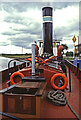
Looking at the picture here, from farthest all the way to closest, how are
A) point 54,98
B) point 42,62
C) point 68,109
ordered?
1. point 42,62
2. point 54,98
3. point 68,109

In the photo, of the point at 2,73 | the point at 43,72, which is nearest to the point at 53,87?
the point at 43,72

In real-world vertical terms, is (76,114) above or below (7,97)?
below

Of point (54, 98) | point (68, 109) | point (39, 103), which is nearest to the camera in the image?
point (39, 103)

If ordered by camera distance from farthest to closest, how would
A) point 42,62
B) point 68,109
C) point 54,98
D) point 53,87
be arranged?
point 42,62 → point 53,87 → point 54,98 → point 68,109

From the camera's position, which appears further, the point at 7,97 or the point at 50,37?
the point at 50,37

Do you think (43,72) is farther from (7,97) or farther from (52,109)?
(7,97)

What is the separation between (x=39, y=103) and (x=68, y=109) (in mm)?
749

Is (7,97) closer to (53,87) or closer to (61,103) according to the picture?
(61,103)

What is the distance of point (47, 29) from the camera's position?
20.9 feet

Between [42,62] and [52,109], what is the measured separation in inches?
75.3

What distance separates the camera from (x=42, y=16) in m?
6.50

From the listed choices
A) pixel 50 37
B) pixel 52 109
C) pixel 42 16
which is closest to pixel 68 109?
pixel 52 109


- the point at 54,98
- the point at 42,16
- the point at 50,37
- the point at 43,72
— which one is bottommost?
the point at 54,98

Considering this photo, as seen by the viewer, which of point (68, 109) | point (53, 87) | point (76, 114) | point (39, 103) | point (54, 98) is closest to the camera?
point (39, 103)
